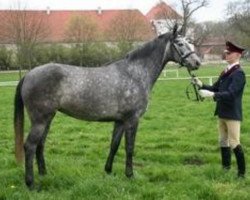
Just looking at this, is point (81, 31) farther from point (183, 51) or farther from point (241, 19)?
point (183, 51)

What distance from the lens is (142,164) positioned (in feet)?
31.0

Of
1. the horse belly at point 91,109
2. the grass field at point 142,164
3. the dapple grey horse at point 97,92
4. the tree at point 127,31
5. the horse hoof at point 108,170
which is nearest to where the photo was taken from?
the grass field at point 142,164

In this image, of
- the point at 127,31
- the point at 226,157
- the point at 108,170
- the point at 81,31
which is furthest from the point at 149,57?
the point at 81,31

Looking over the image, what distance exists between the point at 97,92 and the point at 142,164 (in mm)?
2411

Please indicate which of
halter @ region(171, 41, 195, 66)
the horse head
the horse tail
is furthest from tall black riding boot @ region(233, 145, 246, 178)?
the horse tail

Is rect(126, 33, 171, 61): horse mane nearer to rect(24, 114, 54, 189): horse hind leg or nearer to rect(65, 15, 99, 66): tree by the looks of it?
rect(24, 114, 54, 189): horse hind leg

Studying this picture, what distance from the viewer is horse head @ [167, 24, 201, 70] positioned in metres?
8.05

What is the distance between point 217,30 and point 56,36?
28205mm

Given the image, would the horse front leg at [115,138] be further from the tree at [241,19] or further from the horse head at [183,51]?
the tree at [241,19]

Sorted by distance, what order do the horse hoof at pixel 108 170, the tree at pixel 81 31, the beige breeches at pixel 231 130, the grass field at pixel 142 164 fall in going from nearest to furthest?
the grass field at pixel 142 164, the beige breeches at pixel 231 130, the horse hoof at pixel 108 170, the tree at pixel 81 31

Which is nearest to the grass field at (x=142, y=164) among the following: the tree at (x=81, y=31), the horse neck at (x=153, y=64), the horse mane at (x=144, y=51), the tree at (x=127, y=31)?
the horse neck at (x=153, y=64)

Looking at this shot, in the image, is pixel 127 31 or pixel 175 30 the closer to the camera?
pixel 175 30

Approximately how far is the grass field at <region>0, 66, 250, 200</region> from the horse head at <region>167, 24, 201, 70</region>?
1842mm

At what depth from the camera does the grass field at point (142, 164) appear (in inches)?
275
